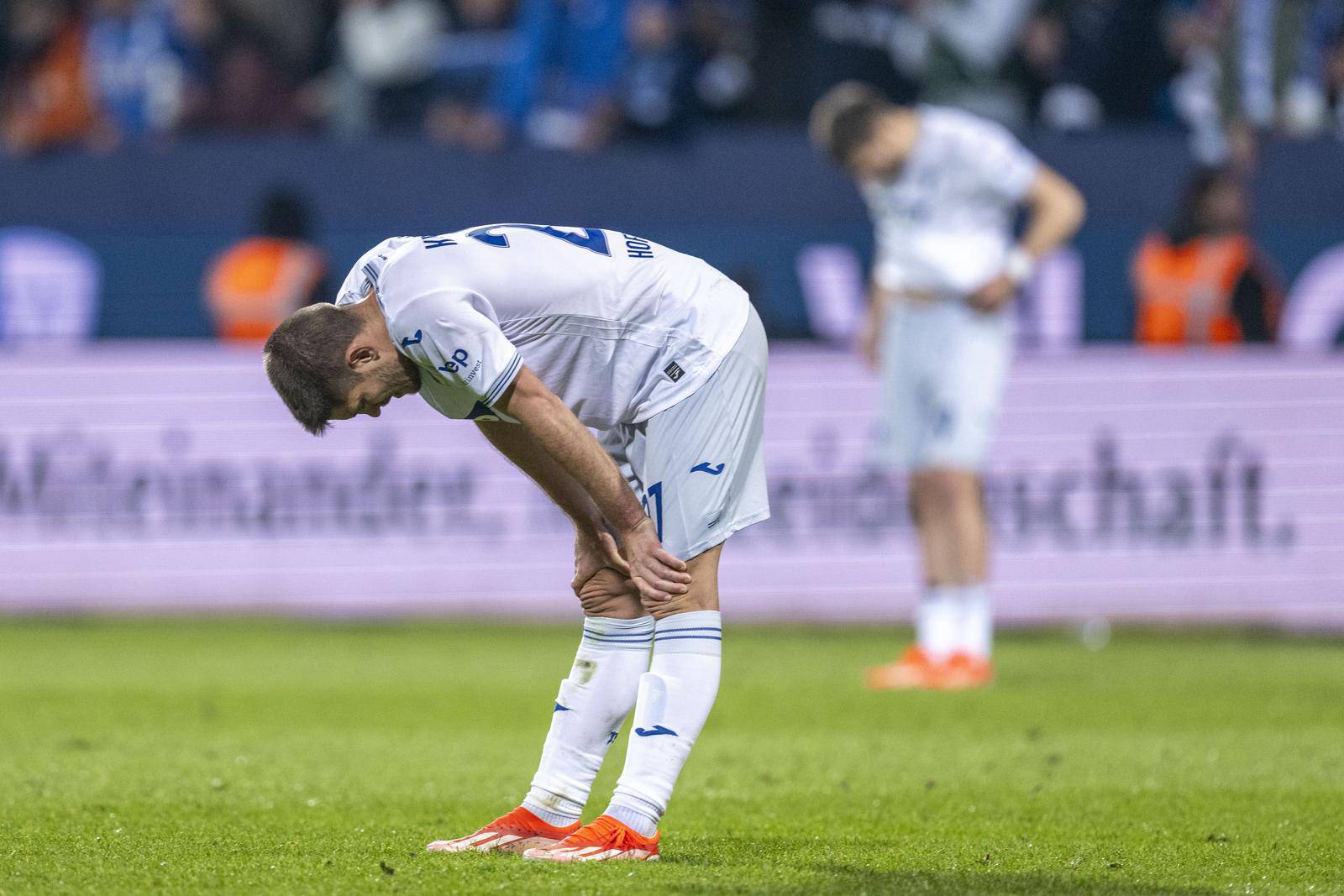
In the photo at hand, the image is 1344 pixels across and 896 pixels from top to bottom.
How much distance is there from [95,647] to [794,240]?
5436mm

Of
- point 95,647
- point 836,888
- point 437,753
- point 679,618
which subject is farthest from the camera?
point 95,647

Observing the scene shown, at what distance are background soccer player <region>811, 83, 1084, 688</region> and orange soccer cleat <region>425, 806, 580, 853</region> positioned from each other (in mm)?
4207

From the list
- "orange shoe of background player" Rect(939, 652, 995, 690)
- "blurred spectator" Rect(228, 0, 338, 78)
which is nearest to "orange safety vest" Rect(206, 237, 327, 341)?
"blurred spectator" Rect(228, 0, 338, 78)

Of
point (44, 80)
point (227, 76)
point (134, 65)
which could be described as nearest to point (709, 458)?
point (227, 76)

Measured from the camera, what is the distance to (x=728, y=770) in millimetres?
6465

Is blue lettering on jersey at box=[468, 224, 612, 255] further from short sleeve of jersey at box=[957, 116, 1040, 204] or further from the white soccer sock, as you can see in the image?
short sleeve of jersey at box=[957, 116, 1040, 204]

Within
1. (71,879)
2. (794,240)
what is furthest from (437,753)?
(794,240)

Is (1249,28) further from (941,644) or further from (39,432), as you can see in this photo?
(39,432)

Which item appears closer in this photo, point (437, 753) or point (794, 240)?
point (437, 753)

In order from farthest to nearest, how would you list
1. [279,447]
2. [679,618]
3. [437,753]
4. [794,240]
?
[794,240]
[279,447]
[437,753]
[679,618]

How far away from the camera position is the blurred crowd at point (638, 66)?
13812 mm

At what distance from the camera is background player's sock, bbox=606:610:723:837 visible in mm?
4602

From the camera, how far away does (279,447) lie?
11672 mm

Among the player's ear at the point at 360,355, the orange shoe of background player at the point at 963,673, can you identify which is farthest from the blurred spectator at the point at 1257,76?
the player's ear at the point at 360,355
